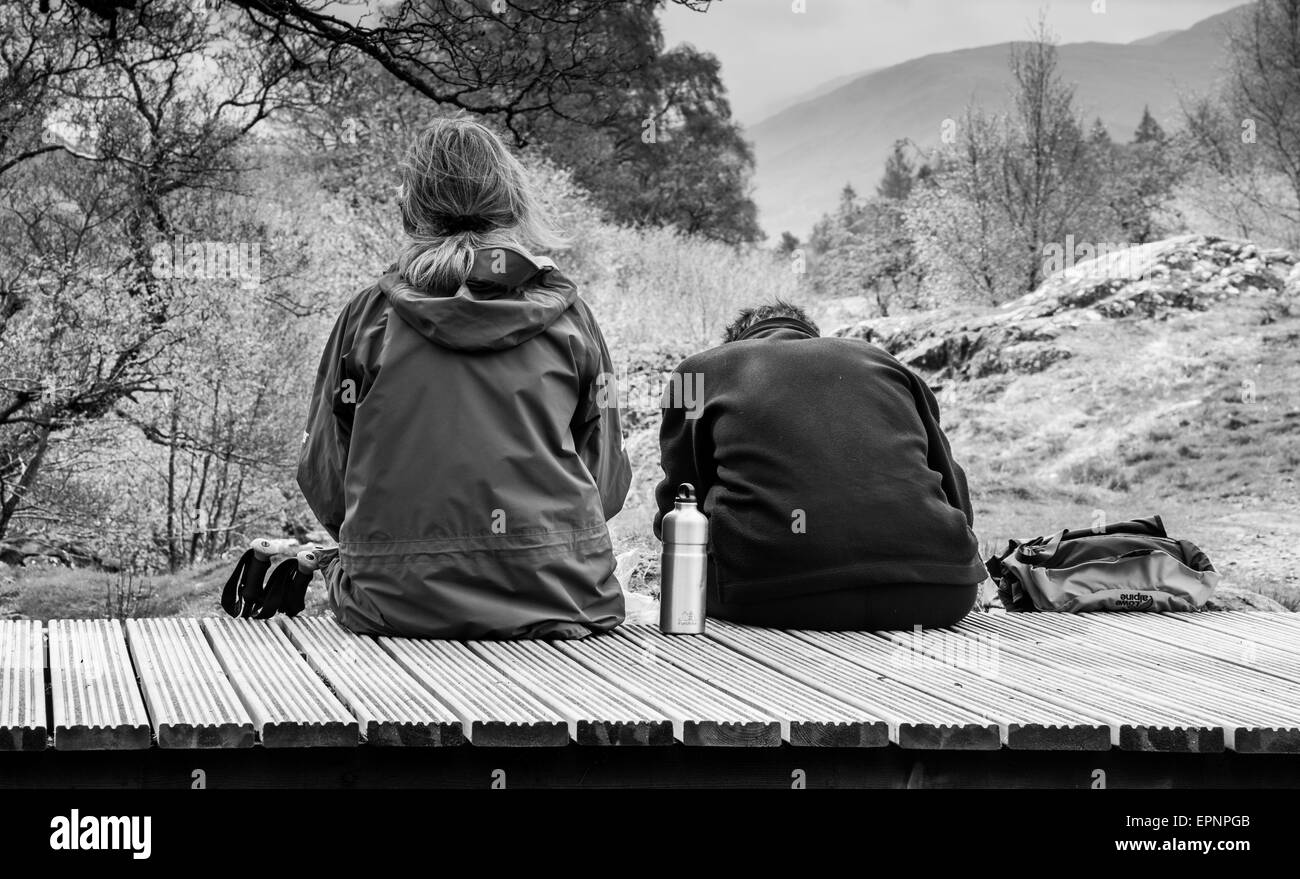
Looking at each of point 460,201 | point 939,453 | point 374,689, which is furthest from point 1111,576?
point 374,689

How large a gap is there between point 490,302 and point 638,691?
44.5 inches

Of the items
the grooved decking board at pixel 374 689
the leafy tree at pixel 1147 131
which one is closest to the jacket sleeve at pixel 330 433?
the grooved decking board at pixel 374 689

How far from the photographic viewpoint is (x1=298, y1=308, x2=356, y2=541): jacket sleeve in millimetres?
3764

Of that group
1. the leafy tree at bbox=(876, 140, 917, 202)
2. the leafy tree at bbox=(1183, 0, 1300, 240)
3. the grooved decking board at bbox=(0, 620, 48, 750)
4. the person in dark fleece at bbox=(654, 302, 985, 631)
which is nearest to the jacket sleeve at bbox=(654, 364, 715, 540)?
the person in dark fleece at bbox=(654, 302, 985, 631)

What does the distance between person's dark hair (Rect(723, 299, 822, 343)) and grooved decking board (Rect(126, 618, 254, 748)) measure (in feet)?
6.24

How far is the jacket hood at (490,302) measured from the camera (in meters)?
3.55

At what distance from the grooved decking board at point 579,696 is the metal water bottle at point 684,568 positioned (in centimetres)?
47

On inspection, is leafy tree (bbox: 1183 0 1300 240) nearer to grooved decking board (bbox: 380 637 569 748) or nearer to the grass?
the grass

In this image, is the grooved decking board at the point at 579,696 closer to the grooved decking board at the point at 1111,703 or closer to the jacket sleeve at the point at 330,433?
the jacket sleeve at the point at 330,433

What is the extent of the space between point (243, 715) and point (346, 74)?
6.50 meters

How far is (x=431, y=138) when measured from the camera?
367cm

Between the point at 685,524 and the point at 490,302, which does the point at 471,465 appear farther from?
the point at 685,524
